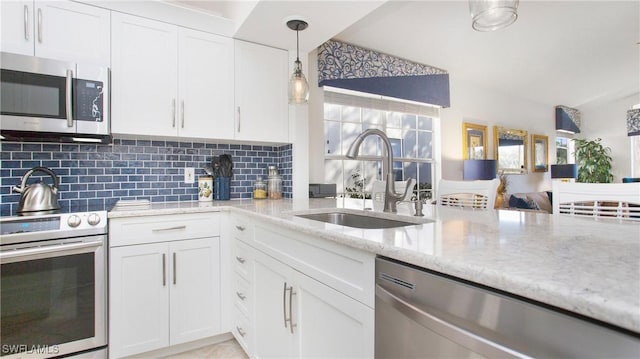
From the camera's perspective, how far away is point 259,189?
2633 millimetres

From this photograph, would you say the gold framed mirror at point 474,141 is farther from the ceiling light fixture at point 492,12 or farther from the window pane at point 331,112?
the ceiling light fixture at point 492,12

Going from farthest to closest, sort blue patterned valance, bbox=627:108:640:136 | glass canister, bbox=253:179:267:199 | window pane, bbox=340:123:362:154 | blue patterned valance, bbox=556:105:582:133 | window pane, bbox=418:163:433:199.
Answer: blue patterned valance, bbox=556:105:582:133 < blue patterned valance, bbox=627:108:640:136 < window pane, bbox=418:163:433:199 < window pane, bbox=340:123:362:154 < glass canister, bbox=253:179:267:199

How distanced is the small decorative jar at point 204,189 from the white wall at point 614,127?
28.1 feet

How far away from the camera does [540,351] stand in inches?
20.0

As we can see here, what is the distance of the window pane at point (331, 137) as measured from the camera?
11.2 feet

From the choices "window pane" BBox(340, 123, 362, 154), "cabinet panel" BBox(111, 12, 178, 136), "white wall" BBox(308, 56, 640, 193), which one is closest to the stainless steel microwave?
"cabinet panel" BBox(111, 12, 178, 136)

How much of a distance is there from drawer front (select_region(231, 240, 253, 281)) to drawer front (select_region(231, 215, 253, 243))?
4 centimetres

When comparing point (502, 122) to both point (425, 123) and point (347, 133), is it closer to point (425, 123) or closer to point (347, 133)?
point (425, 123)

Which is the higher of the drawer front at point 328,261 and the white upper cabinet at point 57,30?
the white upper cabinet at point 57,30

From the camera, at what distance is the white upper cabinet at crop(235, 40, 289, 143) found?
245 cm

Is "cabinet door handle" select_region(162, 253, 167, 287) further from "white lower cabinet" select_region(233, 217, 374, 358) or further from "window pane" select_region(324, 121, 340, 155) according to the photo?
"window pane" select_region(324, 121, 340, 155)

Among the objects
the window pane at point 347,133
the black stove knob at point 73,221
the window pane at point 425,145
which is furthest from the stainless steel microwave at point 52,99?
the window pane at point 425,145

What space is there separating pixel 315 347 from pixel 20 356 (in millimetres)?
1516

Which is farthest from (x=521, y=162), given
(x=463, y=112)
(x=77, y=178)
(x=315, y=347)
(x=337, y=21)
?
(x=77, y=178)
